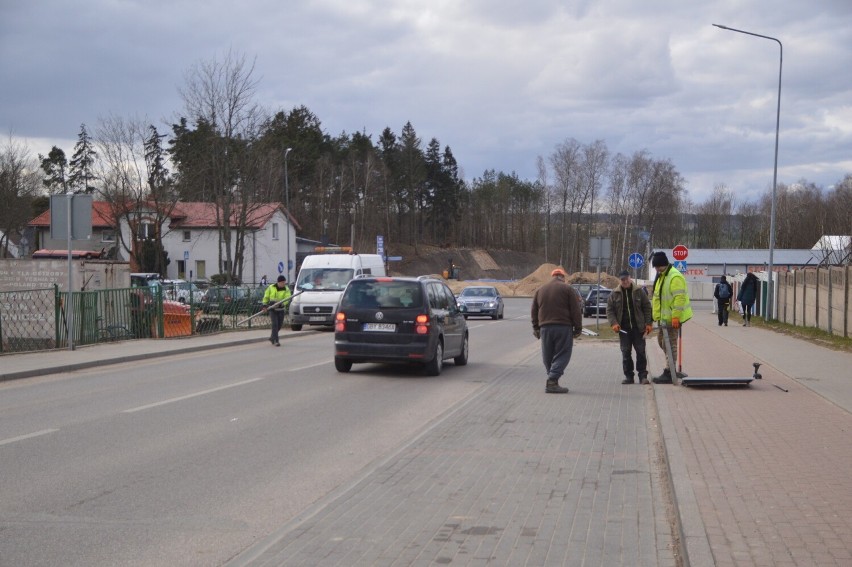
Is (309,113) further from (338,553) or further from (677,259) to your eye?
(338,553)

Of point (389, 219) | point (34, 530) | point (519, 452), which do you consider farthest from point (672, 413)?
point (389, 219)

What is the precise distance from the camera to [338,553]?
17.4 ft

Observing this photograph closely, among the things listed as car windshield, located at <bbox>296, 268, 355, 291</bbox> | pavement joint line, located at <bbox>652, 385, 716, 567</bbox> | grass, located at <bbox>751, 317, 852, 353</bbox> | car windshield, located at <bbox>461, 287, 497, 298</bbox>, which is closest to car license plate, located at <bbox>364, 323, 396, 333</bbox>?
pavement joint line, located at <bbox>652, 385, 716, 567</bbox>

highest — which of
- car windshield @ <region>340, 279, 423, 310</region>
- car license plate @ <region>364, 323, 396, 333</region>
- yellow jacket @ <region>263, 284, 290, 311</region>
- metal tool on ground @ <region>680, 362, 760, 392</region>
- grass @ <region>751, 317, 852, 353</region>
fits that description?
car windshield @ <region>340, 279, 423, 310</region>

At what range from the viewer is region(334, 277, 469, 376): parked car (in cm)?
1509

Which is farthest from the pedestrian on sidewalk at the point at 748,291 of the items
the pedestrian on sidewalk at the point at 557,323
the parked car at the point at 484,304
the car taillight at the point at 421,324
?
the pedestrian on sidewalk at the point at 557,323

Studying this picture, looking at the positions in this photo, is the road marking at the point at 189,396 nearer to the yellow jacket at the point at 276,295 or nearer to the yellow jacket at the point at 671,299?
the yellow jacket at the point at 671,299

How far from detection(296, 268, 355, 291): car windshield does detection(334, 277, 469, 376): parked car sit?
1346 centimetres

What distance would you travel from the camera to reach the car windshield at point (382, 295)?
1527 centimetres

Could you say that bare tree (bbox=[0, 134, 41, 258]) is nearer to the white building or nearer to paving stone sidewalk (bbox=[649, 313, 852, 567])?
the white building

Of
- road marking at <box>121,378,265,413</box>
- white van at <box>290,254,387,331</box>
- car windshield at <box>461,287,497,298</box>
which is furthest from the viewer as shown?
car windshield at <box>461,287,497,298</box>

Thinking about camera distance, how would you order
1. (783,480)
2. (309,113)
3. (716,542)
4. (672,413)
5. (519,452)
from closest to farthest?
(716,542) → (783,480) → (519,452) → (672,413) → (309,113)

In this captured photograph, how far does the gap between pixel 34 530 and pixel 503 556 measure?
306 cm

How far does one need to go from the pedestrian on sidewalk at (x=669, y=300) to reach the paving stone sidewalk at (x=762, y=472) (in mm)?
915
